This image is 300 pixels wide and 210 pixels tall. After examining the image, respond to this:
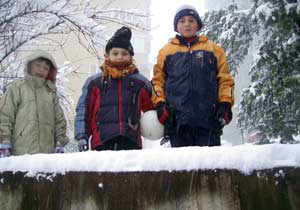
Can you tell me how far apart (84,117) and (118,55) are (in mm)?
583

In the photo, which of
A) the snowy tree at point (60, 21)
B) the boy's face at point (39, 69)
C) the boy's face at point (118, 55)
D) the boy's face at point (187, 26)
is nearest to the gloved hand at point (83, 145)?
the boy's face at point (118, 55)

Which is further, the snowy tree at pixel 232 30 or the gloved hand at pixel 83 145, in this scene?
the snowy tree at pixel 232 30

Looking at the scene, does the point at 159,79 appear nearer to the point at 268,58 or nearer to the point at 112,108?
the point at 112,108

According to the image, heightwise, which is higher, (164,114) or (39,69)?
(39,69)

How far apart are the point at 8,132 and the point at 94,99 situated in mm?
747

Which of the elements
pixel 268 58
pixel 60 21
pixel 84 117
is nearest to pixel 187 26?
pixel 84 117

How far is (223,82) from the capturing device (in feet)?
10.5

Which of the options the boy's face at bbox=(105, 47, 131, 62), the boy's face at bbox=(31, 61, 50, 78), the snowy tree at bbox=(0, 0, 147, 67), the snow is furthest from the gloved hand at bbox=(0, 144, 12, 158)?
the snowy tree at bbox=(0, 0, 147, 67)

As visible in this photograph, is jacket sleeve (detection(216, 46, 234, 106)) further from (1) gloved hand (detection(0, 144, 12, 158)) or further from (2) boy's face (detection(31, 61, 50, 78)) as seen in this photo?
(1) gloved hand (detection(0, 144, 12, 158))

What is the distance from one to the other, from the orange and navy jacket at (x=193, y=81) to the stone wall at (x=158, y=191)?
125 centimetres

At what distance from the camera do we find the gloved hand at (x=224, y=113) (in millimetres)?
3059

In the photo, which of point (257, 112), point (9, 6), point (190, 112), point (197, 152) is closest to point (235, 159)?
point (197, 152)

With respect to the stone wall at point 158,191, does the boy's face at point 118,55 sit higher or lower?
higher

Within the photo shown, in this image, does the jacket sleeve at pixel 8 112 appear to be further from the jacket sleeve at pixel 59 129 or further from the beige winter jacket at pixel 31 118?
the jacket sleeve at pixel 59 129
